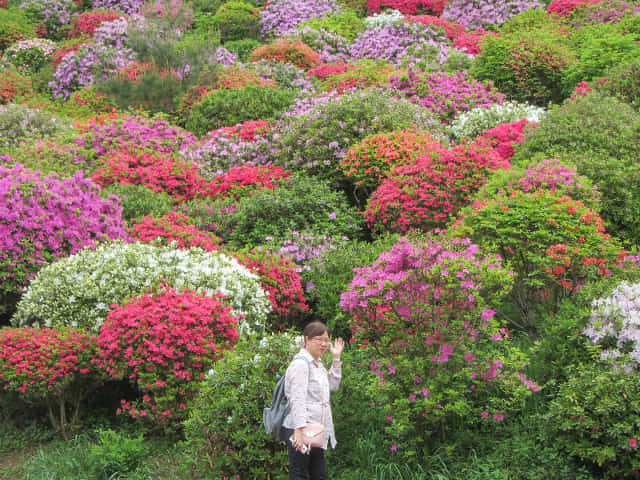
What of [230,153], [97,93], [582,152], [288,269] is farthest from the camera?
[97,93]

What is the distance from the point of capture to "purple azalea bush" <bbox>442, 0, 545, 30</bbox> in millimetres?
25344

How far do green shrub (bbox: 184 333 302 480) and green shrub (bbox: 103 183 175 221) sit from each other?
559cm

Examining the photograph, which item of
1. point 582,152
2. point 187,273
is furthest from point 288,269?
point 582,152

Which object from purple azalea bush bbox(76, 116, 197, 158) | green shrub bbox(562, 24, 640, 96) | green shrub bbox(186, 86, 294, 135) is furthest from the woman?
green shrub bbox(562, 24, 640, 96)

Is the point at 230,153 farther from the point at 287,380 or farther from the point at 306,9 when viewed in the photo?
the point at 306,9

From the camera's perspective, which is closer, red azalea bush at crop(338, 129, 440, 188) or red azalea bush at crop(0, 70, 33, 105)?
red azalea bush at crop(338, 129, 440, 188)

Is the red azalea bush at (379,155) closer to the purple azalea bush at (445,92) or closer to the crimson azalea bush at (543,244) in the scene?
the crimson azalea bush at (543,244)

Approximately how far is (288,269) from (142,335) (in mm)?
2911

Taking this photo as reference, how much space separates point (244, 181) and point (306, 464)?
8670 millimetres

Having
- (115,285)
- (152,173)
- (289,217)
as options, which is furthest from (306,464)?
(152,173)

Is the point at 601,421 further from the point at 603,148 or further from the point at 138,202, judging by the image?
the point at 138,202

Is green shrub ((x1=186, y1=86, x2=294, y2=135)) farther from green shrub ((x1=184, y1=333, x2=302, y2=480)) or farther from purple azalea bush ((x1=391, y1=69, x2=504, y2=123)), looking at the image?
green shrub ((x1=184, y1=333, x2=302, y2=480))

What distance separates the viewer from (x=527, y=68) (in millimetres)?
17359

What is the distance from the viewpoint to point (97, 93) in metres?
19.6
